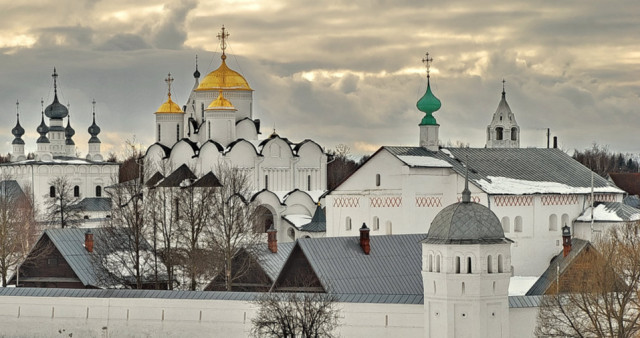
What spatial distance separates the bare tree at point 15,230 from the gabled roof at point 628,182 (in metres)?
30.3

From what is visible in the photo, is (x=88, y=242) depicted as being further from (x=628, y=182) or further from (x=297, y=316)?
(x=628, y=182)

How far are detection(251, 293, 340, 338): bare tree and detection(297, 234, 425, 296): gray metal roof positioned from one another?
2332 mm

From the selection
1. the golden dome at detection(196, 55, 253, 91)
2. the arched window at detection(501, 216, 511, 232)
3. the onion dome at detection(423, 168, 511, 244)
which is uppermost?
the golden dome at detection(196, 55, 253, 91)

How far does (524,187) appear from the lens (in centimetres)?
4747

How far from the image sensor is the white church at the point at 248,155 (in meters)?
59.5

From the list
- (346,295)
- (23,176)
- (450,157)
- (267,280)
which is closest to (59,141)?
(23,176)

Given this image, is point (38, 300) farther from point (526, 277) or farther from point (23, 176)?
point (23, 176)

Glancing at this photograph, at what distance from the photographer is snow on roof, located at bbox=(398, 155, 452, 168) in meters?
46.4

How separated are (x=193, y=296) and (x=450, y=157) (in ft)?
56.0

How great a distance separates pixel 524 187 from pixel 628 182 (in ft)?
93.1

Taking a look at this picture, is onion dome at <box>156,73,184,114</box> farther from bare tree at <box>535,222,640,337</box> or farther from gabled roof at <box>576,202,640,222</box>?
bare tree at <box>535,222,640,337</box>

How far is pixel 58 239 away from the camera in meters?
39.9

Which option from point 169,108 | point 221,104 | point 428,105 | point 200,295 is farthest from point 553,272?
point 169,108

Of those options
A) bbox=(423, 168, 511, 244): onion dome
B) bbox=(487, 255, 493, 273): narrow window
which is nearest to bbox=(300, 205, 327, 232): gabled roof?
bbox=(423, 168, 511, 244): onion dome
